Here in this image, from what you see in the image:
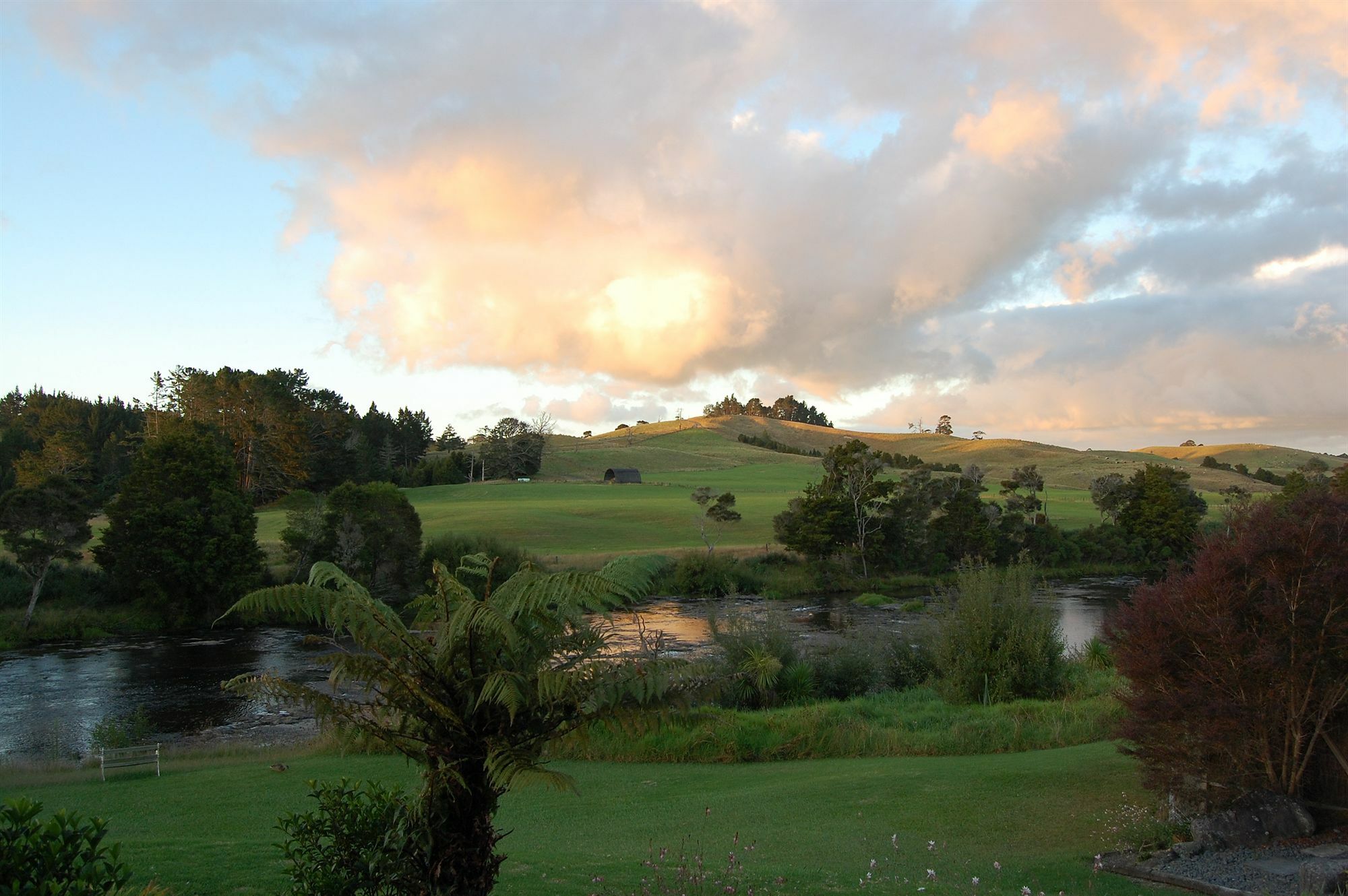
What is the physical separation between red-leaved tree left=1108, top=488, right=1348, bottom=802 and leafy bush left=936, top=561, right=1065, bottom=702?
37.8ft

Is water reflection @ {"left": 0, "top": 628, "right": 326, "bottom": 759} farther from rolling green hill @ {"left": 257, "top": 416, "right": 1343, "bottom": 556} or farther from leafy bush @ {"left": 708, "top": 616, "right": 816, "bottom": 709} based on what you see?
rolling green hill @ {"left": 257, "top": 416, "right": 1343, "bottom": 556}

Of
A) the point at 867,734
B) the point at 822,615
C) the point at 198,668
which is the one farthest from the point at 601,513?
the point at 867,734

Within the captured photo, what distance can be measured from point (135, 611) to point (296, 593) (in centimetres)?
4521

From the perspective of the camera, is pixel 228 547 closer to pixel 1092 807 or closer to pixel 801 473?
pixel 1092 807

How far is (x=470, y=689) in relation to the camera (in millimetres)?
6305

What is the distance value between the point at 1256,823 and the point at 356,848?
995 centimetres

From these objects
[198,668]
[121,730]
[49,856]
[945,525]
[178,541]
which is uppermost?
[49,856]

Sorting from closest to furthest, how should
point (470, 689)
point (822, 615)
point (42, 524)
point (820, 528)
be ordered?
point (470, 689) → point (42, 524) → point (822, 615) → point (820, 528)

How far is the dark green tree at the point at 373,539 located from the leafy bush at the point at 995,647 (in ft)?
112

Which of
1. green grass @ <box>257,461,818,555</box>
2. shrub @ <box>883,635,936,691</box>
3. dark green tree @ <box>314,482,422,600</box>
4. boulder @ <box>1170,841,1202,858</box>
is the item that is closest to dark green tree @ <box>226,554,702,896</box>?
boulder @ <box>1170,841,1202,858</box>

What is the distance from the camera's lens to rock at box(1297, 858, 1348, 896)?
8.63m

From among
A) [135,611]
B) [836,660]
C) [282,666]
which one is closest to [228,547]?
[135,611]

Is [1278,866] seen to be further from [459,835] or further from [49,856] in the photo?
[49,856]

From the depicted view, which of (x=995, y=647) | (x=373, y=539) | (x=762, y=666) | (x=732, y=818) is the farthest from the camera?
(x=373, y=539)
